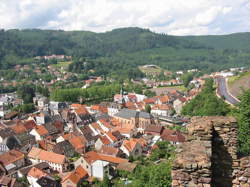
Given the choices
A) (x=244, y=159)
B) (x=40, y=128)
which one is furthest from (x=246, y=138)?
(x=40, y=128)

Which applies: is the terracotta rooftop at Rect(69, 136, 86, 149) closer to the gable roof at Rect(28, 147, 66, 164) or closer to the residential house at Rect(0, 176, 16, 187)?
the gable roof at Rect(28, 147, 66, 164)

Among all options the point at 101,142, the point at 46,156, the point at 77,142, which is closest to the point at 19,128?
the point at 77,142

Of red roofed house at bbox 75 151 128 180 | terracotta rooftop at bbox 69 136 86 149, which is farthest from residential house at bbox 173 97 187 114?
red roofed house at bbox 75 151 128 180

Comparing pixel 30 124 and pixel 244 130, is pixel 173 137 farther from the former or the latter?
pixel 30 124

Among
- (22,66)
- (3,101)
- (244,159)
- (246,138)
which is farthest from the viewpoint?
(22,66)

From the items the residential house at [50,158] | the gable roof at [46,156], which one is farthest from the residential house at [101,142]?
the gable roof at [46,156]

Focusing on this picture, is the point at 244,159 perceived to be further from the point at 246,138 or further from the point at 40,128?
the point at 40,128
